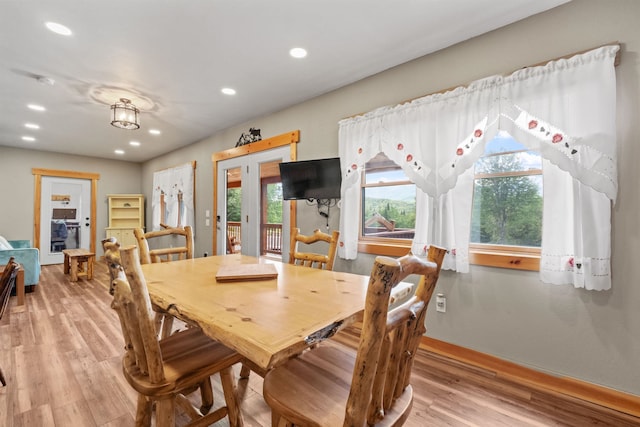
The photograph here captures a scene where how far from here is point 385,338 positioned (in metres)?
0.76

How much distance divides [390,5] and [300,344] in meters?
2.14

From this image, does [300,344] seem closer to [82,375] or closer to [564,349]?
[564,349]

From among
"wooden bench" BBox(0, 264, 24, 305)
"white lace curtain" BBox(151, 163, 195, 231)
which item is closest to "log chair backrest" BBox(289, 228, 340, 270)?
"wooden bench" BBox(0, 264, 24, 305)

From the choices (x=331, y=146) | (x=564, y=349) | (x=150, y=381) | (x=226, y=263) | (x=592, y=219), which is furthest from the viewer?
(x=331, y=146)

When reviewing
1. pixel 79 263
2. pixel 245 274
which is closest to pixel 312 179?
pixel 245 274

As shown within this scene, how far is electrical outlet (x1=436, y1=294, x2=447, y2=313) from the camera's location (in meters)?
2.37

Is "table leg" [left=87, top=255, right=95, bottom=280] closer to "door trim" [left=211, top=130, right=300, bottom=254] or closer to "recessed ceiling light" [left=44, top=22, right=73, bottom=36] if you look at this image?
"door trim" [left=211, top=130, right=300, bottom=254]

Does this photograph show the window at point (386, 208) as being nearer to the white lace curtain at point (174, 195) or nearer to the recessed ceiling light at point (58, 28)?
the recessed ceiling light at point (58, 28)

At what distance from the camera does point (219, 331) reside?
92 cm

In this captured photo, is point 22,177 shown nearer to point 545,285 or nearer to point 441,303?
point 441,303

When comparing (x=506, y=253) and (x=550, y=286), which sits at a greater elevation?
(x=506, y=253)

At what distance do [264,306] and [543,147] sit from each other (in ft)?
6.58

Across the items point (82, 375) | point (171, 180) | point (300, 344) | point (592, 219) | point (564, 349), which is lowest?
point (82, 375)

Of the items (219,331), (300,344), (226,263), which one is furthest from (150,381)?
(226,263)
